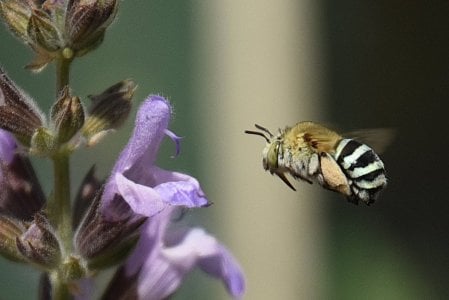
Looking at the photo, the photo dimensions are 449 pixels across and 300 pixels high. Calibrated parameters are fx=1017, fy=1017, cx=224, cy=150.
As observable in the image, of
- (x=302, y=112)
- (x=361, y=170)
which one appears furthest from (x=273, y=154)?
(x=302, y=112)

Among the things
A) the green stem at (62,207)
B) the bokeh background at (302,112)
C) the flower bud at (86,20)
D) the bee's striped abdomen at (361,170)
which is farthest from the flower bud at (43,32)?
the bokeh background at (302,112)

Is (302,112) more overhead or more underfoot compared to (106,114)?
more underfoot

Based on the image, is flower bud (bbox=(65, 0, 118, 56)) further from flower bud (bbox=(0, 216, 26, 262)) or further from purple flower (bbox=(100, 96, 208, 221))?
flower bud (bbox=(0, 216, 26, 262))

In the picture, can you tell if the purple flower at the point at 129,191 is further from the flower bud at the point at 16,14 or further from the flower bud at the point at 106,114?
the flower bud at the point at 16,14

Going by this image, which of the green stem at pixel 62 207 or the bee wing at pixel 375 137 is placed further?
the bee wing at pixel 375 137

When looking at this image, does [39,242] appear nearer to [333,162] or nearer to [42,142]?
[42,142]

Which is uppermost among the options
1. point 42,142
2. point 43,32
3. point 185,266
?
point 43,32

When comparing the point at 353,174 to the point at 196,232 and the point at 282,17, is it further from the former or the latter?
the point at 282,17
